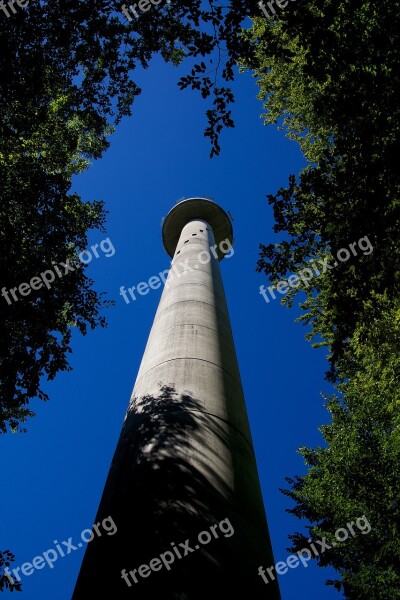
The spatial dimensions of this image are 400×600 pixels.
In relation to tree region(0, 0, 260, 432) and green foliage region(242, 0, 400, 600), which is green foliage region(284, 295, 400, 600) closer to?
green foliage region(242, 0, 400, 600)

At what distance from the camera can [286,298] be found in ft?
55.7

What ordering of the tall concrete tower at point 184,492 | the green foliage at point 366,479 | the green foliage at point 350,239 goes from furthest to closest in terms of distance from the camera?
the green foliage at point 366,479, the green foliage at point 350,239, the tall concrete tower at point 184,492

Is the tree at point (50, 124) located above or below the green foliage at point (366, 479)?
above

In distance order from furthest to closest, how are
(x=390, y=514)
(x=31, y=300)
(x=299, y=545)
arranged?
(x=299, y=545), (x=390, y=514), (x=31, y=300)

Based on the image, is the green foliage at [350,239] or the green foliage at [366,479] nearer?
the green foliage at [350,239]

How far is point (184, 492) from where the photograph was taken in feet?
13.1

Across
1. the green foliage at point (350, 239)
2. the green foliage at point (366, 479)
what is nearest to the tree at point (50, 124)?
the green foliage at point (350, 239)

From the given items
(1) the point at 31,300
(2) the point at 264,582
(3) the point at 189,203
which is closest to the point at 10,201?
(1) the point at 31,300

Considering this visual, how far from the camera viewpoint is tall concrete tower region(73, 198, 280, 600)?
3.33 m

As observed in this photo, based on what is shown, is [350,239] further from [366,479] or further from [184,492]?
[366,479]

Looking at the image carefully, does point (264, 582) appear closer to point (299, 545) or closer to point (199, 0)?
point (199, 0)

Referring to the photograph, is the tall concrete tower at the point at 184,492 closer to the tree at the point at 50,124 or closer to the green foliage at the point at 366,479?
the tree at the point at 50,124

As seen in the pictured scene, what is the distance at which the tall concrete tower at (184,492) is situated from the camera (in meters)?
3.33

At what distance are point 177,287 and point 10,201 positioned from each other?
14.3 ft
